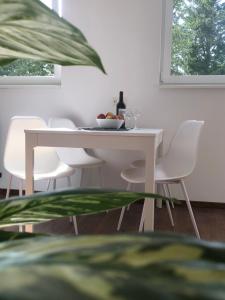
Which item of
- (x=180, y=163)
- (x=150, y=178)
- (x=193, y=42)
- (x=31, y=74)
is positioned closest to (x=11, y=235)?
(x=150, y=178)

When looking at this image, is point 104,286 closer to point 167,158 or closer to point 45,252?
point 45,252

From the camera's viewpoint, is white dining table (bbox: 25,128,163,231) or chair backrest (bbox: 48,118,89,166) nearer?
white dining table (bbox: 25,128,163,231)

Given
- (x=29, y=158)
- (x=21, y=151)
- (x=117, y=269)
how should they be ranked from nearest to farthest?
(x=117, y=269) < (x=29, y=158) < (x=21, y=151)

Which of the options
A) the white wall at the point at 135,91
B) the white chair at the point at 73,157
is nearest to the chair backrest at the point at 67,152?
the white chair at the point at 73,157

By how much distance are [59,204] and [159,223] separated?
7.72ft

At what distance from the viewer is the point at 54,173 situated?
7.23ft

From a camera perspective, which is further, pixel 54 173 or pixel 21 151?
pixel 21 151

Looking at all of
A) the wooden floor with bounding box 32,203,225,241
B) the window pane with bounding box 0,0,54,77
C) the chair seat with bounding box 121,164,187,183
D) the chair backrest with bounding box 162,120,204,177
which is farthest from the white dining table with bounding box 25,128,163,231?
the window pane with bounding box 0,0,54,77

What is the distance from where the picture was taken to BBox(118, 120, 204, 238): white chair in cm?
200

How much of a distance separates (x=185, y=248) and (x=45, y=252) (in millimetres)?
56

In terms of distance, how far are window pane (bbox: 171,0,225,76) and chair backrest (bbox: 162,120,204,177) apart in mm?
834

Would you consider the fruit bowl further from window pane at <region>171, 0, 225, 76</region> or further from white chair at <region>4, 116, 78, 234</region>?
window pane at <region>171, 0, 225, 76</region>

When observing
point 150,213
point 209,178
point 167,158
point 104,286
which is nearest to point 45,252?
point 104,286

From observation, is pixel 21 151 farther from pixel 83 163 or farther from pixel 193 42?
pixel 193 42
